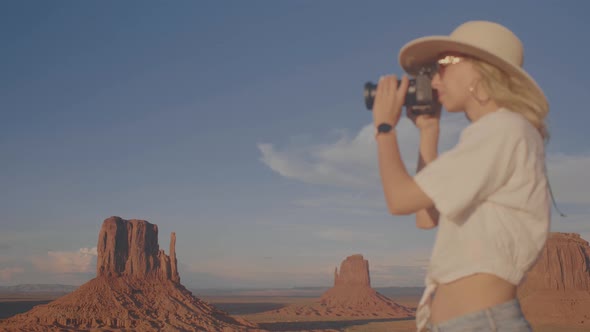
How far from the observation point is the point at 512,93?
6.47ft

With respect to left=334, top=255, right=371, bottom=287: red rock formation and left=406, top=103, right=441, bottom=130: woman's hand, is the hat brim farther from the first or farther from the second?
left=334, top=255, right=371, bottom=287: red rock formation

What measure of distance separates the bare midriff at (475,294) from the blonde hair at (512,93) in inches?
23.9

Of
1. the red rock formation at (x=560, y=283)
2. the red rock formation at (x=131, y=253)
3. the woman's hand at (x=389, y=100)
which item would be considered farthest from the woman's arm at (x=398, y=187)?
the red rock formation at (x=560, y=283)

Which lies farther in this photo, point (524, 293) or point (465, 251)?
point (524, 293)

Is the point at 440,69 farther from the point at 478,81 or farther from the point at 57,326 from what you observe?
the point at 57,326

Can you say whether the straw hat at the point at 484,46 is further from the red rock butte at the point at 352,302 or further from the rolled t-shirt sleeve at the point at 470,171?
the red rock butte at the point at 352,302

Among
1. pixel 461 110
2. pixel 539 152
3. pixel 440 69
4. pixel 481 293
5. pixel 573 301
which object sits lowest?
pixel 573 301

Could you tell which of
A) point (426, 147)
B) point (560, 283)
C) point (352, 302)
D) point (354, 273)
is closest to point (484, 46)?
point (426, 147)

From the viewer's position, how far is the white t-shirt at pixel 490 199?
5.71ft

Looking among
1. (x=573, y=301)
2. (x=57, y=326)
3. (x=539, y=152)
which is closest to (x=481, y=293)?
(x=539, y=152)

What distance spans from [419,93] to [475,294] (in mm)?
767

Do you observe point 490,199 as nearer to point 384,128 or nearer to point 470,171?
point 470,171

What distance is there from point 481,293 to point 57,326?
5985 centimetres

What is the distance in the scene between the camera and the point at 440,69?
7.03 feet
